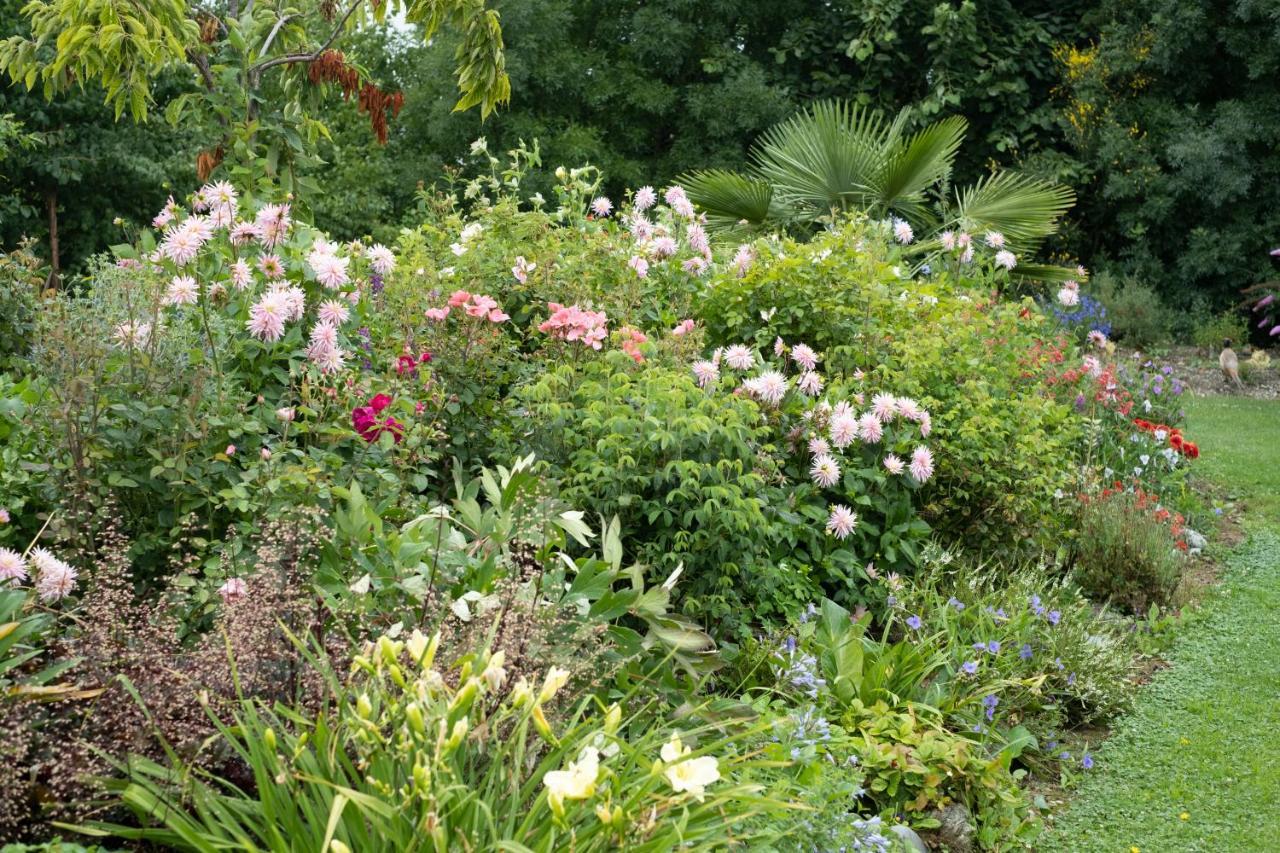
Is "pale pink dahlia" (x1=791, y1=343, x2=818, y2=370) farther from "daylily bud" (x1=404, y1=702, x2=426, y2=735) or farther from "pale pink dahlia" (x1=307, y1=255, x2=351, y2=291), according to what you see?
"daylily bud" (x1=404, y1=702, x2=426, y2=735)

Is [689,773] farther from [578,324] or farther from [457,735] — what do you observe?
[578,324]

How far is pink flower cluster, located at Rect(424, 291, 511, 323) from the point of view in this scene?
4.01 metres

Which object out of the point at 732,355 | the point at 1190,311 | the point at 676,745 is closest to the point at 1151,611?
the point at 732,355

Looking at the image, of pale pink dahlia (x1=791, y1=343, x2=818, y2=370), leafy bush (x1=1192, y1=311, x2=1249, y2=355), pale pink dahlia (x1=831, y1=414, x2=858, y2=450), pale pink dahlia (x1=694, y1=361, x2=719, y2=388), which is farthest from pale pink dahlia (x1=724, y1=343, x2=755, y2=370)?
leafy bush (x1=1192, y1=311, x2=1249, y2=355)

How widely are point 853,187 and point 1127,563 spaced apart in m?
3.49

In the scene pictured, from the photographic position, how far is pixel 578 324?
416 cm

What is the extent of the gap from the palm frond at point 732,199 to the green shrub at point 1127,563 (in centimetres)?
310

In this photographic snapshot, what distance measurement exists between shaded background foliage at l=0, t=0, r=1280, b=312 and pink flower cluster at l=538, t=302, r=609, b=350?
9818 millimetres

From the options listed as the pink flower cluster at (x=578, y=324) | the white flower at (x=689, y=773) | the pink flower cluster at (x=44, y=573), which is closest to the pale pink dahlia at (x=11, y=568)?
the pink flower cluster at (x=44, y=573)

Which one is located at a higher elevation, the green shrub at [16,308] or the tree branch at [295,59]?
the tree branch at [295,59]

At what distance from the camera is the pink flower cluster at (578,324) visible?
4.14m

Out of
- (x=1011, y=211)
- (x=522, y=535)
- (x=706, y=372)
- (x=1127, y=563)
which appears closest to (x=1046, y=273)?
(x=1011, y=211)

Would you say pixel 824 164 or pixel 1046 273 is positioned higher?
pixel 824 164

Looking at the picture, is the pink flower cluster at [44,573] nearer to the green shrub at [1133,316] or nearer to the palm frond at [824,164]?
the palm frond at [824,164]
